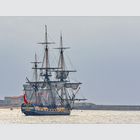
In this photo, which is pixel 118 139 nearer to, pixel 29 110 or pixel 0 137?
pixel 0 137

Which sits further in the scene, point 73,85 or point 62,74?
point 73,85

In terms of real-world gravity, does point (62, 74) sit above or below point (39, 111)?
above

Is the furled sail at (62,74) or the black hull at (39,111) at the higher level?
the furled sail at (62,74)

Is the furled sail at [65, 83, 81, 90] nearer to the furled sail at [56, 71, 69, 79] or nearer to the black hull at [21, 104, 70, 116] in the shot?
the furled sail at [56, 71, 69, 79]

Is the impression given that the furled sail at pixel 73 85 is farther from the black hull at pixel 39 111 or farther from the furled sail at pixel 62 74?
the black hull at pixel 39 111

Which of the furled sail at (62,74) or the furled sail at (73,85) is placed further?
the furled sail at (73,85)

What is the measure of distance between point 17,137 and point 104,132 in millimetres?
9042

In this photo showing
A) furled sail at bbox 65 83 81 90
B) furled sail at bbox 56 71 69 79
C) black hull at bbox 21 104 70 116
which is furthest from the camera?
furled sail at bbox 65 83 81 90

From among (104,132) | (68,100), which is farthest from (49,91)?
(104,132)

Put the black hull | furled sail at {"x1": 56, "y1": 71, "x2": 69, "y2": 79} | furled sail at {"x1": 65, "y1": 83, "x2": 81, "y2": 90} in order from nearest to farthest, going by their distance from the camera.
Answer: the black hull → furled sail at {"x1": 56, "y1": 71, "x2": 69, "y2": 79} → furled sail at {"x1": 65, "y1": 83, "x2": 81, "y2": 90}

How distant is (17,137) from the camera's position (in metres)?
49.7

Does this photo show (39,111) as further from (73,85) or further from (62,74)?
(73,85)

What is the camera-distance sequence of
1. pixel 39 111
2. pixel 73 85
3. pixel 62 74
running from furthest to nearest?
1. pixel 73 85
2. pixel 62 74
3. pixel 39 111

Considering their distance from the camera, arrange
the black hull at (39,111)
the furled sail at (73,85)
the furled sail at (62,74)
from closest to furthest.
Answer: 1. the black hull at (39,111)
2. the furled sail at (62,74)
3. the furled sail at (73,85)
